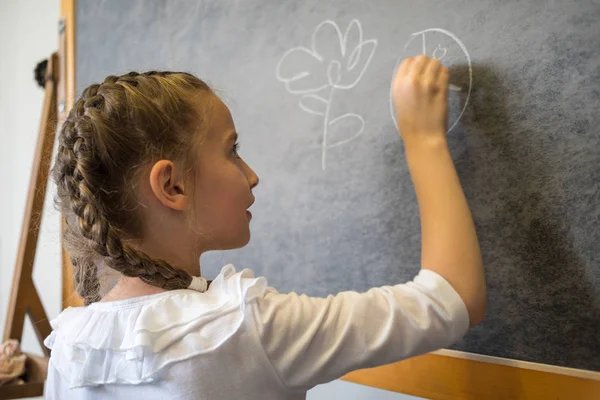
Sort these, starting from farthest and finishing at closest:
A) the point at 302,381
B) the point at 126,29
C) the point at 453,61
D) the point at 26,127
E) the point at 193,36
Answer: the point at 26,127
the point at 126,29
the point at 193,36
the point at 453,61
the point at 302,381

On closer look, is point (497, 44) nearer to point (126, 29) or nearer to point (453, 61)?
point (453, 61)

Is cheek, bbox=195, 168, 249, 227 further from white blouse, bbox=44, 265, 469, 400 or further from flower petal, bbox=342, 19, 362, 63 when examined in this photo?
flower petal, bbox=342, 19, 362, 63

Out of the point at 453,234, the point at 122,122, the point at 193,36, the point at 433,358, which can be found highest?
the point at 193,36

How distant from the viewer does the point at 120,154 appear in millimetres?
534

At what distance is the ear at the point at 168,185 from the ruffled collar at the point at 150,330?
85mm

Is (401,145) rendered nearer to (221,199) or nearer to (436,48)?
(436,48)

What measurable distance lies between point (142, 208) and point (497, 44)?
423 millimetres

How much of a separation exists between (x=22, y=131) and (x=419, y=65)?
1.31m

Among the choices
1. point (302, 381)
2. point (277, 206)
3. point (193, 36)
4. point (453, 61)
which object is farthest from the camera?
point (193, 36)

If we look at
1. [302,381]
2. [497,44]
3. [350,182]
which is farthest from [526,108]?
[302,381]

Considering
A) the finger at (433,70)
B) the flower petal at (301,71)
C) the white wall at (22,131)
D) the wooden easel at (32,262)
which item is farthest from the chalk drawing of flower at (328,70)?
the white wall at (22,131)

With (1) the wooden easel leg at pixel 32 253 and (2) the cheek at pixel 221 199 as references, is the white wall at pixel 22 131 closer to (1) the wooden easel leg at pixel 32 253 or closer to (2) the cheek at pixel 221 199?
(1) the wooden easel leg at pixel 32 253

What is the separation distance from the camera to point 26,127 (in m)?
1.52

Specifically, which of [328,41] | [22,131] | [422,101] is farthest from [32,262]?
[422,101]
